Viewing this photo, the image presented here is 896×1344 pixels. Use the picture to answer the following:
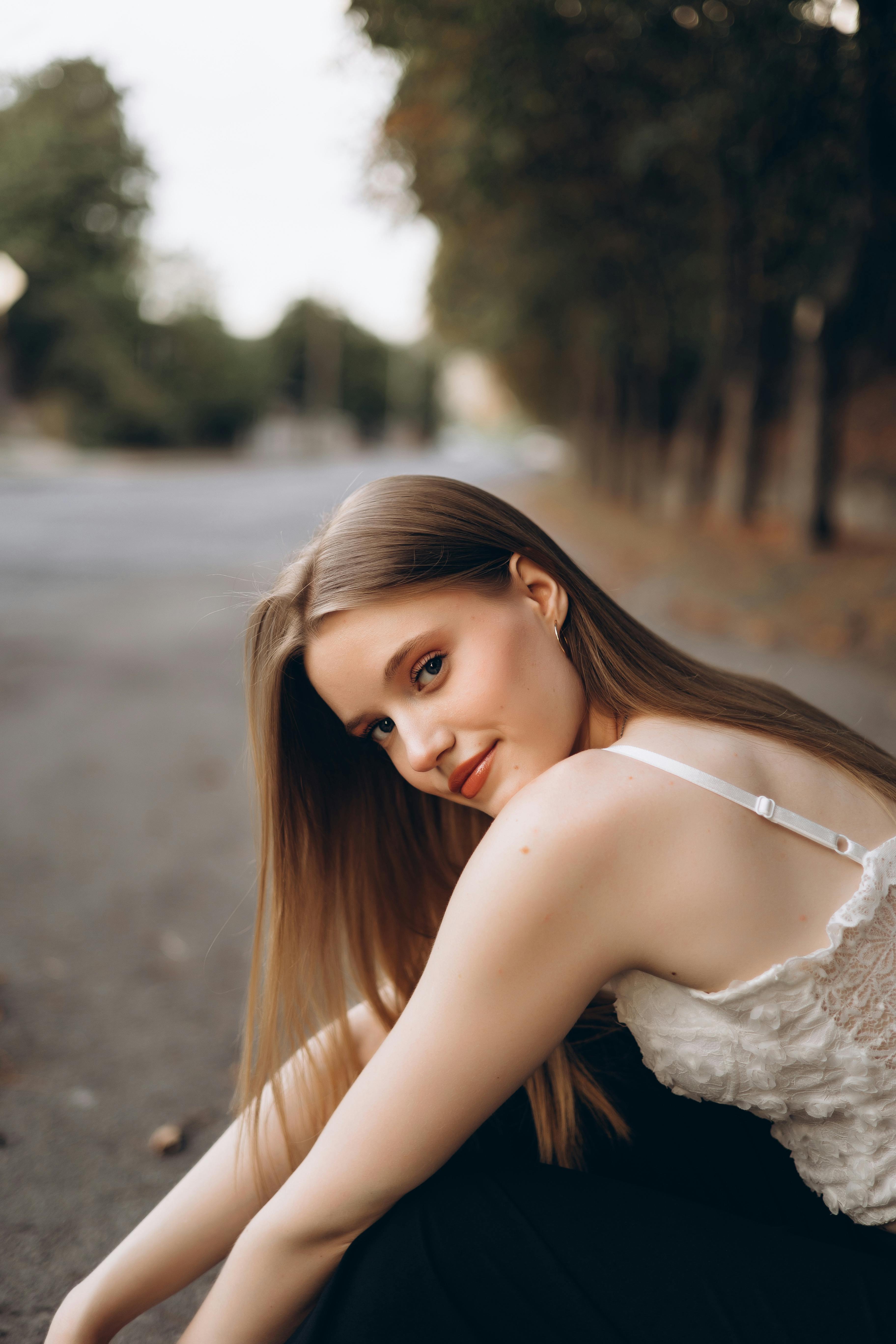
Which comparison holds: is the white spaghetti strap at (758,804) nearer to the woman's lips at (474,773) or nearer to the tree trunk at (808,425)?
the woman's lips at (474,773)

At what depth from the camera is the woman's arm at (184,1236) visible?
1649mm

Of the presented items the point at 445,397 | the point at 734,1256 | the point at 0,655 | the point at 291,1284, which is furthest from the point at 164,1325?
the point at 445,397

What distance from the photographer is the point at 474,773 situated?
1.62 meters

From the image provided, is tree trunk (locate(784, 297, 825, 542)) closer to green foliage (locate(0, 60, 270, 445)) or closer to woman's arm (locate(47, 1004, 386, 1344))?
green foliage (locate(0, 60, 270, 445))

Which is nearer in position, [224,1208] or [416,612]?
[416,612]

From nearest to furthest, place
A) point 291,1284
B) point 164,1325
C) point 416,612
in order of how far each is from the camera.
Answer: point 291,1284
point 416,612
point 164,1325

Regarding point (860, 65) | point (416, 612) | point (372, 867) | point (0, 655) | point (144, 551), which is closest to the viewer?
point (416, 612)

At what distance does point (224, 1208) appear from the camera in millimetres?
1721

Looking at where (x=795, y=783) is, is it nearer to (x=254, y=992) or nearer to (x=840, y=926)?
(x=840, y=926)

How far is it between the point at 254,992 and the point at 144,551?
11401 millimetres

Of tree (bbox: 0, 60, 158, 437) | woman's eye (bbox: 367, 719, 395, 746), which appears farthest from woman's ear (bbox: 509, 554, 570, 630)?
tree (bbox: 0, 60, 158, 437)

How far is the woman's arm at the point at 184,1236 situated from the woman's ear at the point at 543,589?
1.03m

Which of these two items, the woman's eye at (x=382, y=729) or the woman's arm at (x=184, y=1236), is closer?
the woman's arm at (x=184, y=1236)

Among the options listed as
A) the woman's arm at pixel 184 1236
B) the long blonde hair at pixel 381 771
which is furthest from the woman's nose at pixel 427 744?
the woman's arm at pixel 184 1236
